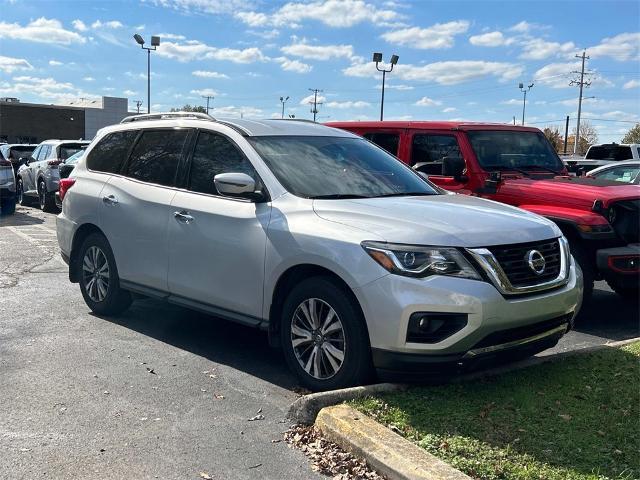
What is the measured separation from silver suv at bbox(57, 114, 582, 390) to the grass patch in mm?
277

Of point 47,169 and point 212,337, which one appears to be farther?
point 47,169

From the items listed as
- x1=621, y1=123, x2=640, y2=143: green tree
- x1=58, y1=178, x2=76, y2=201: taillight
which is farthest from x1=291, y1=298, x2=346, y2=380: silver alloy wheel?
x1=621, y1=123, x2=640, y2=143: green tree

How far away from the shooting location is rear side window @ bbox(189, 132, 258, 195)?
17.3ft

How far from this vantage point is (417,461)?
340cm

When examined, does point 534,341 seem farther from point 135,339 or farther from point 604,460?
point 135,339

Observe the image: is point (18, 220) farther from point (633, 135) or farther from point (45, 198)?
point (633, 135)

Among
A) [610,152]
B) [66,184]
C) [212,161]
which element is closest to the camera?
[212,161]

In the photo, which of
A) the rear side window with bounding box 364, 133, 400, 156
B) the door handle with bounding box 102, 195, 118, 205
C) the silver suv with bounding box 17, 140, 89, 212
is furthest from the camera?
the silver suv with bounding box 17, 140, 89, 212

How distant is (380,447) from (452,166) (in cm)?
437

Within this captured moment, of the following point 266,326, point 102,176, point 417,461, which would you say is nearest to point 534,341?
point 417,461

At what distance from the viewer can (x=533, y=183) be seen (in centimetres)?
715

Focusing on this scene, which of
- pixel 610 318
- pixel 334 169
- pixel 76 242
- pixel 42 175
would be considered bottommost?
pixel 610 318

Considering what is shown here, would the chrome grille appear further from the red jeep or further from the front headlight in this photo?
the red jeep


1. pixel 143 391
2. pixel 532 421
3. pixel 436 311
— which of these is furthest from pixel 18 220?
pixel 532 421
